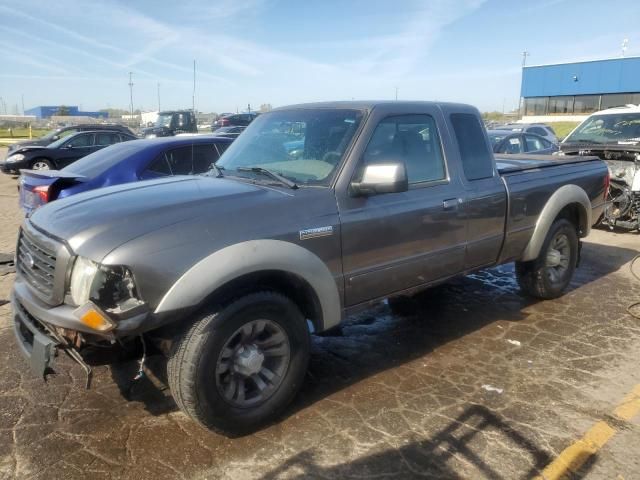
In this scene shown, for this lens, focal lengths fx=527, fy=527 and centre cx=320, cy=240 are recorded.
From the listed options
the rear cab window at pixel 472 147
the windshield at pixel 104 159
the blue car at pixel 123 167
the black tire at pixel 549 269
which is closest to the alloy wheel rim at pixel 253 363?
the rear cab window at pixel 472 147

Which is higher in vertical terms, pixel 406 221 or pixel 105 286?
pixel 406 221

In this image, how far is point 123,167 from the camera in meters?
6.06

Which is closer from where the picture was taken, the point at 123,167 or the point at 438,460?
the point at 438,460

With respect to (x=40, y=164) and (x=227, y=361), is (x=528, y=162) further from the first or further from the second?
(x=40, y=164)

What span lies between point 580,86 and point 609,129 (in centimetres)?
4973

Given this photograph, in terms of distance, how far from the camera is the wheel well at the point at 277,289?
9.64 feet

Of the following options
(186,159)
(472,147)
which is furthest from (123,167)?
(472,147)

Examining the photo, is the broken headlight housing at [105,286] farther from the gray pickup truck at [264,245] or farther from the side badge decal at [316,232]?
the side badge decal at [316,232]

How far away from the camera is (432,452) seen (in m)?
2.98

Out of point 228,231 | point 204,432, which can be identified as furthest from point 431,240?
point 204,432

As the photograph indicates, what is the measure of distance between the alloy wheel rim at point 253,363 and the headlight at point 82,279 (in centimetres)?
78

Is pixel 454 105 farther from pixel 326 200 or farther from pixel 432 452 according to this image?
pixel 432 452

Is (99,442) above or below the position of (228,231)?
below

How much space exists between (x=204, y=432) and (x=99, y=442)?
1.96ft
